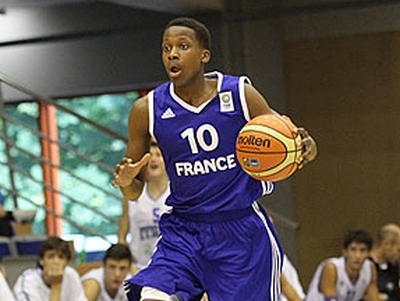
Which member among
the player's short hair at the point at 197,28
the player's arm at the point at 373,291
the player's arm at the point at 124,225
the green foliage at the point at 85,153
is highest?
the green foliage at the point at 85,153

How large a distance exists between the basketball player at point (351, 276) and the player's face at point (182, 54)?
4.76 m

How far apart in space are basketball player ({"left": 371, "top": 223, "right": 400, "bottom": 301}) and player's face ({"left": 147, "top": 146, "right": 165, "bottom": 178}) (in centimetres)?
229

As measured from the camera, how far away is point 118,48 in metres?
13.7

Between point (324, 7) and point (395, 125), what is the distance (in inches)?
61.3

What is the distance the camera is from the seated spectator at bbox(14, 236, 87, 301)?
26.6ft

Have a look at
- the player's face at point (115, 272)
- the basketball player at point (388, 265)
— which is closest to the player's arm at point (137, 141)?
the player's face at point (115, 272)

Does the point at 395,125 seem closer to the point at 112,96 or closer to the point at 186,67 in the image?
the point at 112,96

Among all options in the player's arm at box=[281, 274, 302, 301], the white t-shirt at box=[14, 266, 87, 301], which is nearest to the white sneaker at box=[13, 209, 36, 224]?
the white t-shirt at box=[14, 266, 87, 301]

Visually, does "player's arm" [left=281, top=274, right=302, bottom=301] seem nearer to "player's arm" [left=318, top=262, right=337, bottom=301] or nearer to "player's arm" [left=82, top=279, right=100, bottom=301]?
"player's arm" [left=318, top=262, right=337, bottom=301]

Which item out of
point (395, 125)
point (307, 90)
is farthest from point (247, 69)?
point (395, 125)

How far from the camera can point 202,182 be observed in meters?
5.10

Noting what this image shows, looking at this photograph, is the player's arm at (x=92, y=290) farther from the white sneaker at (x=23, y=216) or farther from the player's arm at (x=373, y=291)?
the player's arm at (x=373, y=291)

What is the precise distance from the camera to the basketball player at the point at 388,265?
9.88 meters

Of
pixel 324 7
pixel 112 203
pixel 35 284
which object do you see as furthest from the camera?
pixel 112 203
